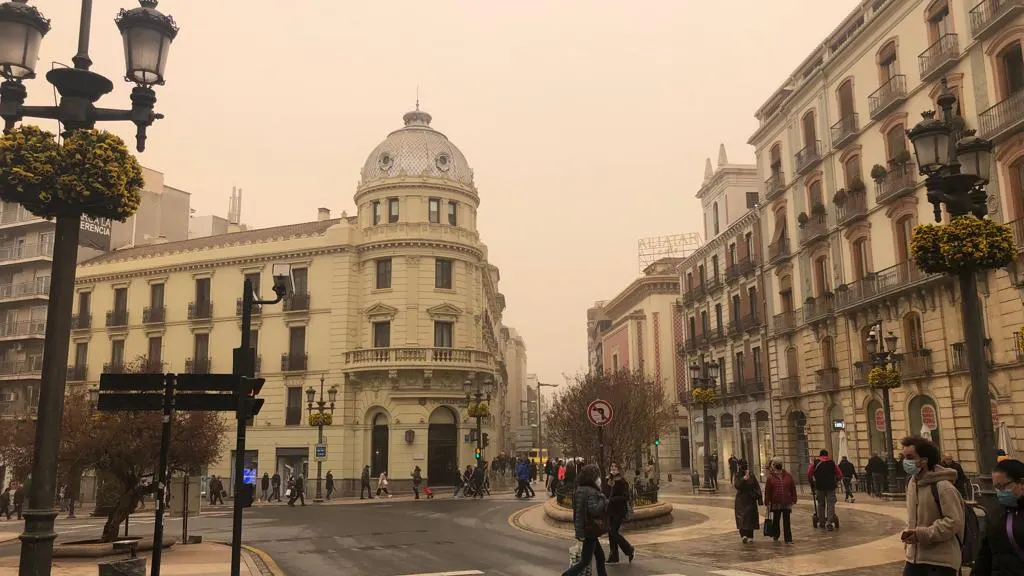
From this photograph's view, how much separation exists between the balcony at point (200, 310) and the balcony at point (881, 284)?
34372 mm

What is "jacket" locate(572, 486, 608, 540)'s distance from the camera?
419 inches

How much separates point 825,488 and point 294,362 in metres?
33.4

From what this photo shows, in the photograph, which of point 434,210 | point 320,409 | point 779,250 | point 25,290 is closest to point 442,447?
point 320,409

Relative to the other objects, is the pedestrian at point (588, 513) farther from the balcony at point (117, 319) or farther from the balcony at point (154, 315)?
the balcony at point (117, 319)

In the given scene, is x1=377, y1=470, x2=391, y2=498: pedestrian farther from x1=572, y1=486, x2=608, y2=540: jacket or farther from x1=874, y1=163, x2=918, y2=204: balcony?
x1=572, y1=486, x2=608, y2=540: jacket

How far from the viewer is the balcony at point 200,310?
155ft

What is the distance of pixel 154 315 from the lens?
48.7 m

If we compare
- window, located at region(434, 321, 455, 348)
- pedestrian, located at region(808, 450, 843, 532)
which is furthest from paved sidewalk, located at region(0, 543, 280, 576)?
window, located at region(434, 321, 455, 348)

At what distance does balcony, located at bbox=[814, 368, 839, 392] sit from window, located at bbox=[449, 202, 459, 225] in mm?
20964

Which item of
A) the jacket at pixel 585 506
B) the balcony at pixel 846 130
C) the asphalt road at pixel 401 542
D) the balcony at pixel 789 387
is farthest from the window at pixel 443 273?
the jacket at pixel 585 506

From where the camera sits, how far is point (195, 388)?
10148mm

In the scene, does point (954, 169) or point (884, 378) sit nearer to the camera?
point (954, 169)

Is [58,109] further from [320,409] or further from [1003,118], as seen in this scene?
[320,409]

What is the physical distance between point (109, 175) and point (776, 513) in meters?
13.5
